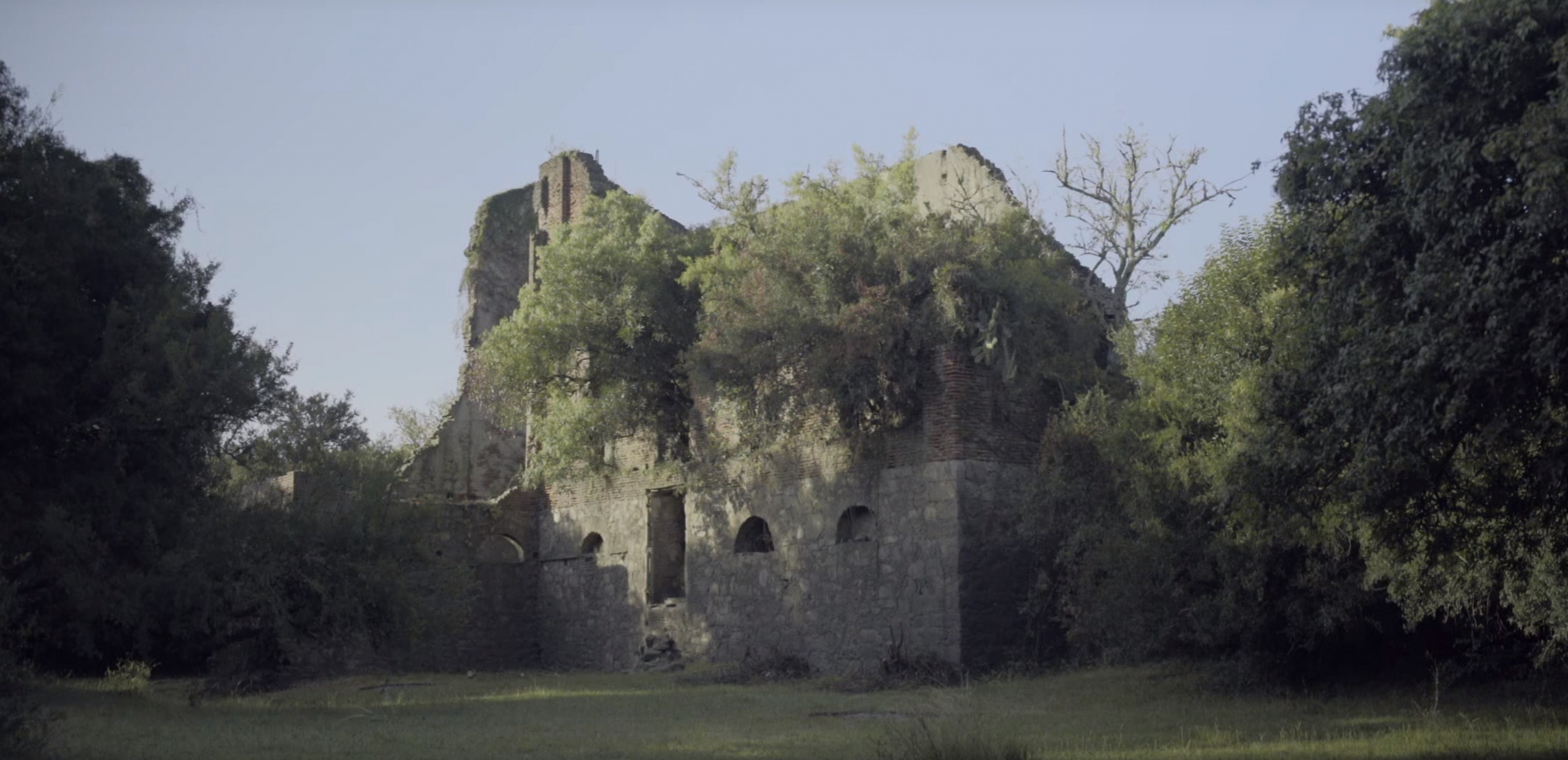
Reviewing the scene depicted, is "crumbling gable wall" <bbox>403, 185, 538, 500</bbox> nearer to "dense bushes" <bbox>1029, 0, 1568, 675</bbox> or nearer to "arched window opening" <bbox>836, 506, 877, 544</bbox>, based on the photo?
"arched window opening" <bbox>836, 506, 877, 544</bbox>

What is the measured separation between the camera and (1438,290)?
891 centimetres

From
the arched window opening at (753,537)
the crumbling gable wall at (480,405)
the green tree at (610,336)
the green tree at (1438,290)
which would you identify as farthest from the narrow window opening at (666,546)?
the green tree at (1438,290)

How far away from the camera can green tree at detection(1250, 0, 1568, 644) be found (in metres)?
8.51

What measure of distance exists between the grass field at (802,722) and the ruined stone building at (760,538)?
1.60 m

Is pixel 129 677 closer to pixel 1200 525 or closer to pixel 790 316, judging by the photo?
pixel 790 316

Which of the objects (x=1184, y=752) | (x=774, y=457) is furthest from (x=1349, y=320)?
(x=774, y=457)

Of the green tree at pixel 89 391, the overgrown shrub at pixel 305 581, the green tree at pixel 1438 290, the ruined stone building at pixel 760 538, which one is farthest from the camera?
the ruined stone building at pixel 760 538

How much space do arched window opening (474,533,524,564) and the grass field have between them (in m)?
6.70

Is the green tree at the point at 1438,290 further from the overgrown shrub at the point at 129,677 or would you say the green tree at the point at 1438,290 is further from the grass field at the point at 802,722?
the overgrown shrub at the point at 129,677

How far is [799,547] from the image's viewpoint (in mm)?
21156

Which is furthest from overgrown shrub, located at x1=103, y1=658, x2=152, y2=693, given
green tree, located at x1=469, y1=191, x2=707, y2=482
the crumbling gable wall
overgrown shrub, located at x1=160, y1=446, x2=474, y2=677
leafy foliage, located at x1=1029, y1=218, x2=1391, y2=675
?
leafy foliage, located at x1=1029, y1=218, x2=1391, y2=675

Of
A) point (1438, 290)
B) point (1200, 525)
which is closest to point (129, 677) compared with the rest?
point (1200, 525)

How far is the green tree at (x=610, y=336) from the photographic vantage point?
77.7ft

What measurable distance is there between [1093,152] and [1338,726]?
42.7 feet
